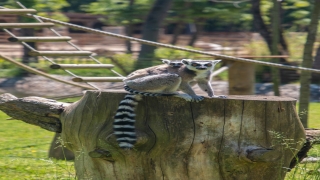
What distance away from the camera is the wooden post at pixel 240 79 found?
6.28m

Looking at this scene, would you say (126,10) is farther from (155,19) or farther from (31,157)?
(31,157)

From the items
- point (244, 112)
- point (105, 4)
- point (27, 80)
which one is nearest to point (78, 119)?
point (244, 112)

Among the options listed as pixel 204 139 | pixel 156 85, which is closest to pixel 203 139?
pixel 204 139

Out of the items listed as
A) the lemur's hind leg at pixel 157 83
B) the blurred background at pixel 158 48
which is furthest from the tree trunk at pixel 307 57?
the blurred background at pixel 158 48

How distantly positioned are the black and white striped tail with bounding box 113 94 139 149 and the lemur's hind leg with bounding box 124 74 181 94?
0.10 m

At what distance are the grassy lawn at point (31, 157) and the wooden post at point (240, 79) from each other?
1229 mm

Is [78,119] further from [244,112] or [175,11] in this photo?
[175,11]

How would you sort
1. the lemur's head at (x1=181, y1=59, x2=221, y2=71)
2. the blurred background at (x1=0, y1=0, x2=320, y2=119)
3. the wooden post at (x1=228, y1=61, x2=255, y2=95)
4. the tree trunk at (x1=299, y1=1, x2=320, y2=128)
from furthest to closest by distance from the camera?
the blurred background at (x1=0, y1=0, x2=320, y2=119) < the wooden post at (x1=228, y1=61, x2=255, y2=95) < the tree trunk at (x1=299, y1=1, x2=320, y2=128) < the lemur's head at (x1=181, y1=59, x2=221, y2=71)

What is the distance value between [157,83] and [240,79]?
2.69 m

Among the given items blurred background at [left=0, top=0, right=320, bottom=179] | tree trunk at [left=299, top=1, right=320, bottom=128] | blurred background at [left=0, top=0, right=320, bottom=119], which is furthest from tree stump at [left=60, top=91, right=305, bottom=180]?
blurred background at [left=0, top=0, right=320, bottom=119]

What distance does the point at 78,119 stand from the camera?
13.1ft

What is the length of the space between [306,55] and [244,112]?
251 centimetres

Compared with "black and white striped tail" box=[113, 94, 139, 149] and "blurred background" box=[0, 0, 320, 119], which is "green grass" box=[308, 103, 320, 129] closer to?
"blurred background" box=[0, 0, 320, 119]

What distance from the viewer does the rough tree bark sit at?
3.68 metres
